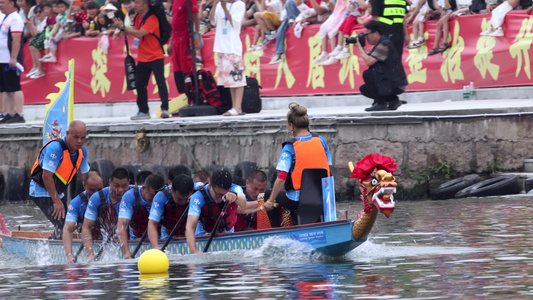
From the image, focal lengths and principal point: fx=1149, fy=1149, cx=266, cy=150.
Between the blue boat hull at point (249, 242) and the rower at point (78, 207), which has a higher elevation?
the rower at point (78, 207)

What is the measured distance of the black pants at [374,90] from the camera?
55.7 feet

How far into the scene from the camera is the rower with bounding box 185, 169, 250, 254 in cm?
1149

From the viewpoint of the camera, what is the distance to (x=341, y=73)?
20.2m

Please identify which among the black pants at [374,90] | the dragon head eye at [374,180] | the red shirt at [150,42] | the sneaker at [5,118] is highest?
the red shirt at [150,42]

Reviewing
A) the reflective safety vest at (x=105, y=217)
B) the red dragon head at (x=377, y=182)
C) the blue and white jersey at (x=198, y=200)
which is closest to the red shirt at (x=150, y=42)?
the reflective safety vest at (x=105, y=217)

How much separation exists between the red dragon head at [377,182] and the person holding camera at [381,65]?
6534mm

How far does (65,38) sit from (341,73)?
7142 millimetres

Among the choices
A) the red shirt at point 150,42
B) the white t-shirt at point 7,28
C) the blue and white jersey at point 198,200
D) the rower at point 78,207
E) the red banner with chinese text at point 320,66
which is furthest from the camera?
the white t-shirt at point 7,28

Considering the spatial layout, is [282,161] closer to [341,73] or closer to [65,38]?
[341,73]

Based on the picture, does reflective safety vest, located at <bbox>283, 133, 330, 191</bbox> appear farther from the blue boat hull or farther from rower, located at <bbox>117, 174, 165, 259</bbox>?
rower, located at <bbox>117, 174, 165, 259</bbox>

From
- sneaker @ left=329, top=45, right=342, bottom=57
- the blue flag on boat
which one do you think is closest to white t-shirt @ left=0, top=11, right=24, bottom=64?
the blue flag on boat

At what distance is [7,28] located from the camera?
20.9 metres

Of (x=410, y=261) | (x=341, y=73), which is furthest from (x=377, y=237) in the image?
(x=341, y=73)

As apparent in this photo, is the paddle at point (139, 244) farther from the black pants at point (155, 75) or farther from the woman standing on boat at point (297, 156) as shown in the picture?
the black pants at point (155, 75)
